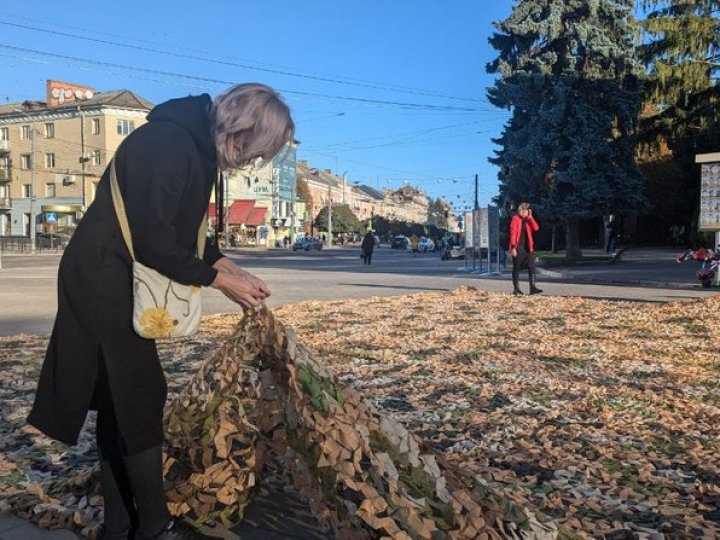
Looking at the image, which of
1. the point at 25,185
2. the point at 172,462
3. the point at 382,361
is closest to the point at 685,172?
the point at 382,361

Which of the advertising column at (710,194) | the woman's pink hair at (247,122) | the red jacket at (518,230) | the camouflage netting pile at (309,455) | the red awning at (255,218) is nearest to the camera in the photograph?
the camouflage netting pile at (309,455)

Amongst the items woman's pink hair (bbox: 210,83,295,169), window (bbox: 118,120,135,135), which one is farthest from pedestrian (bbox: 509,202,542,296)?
window (bbox: 118,120,135,135)

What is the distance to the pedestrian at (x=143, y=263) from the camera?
2.14m

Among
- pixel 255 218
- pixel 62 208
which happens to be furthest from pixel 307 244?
pixel 62 208

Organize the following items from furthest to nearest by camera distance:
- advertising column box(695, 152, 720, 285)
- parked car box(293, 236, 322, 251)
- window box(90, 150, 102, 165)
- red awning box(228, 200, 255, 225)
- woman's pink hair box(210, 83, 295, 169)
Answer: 1. red awning box(228, 200, 255, 225)
2. parked car box(293, 236, 322, 251)
3. window box(90, 150, 102, 165)
4. advertising column box(695, 152, 720, 285)
5. woman's pink hair box(210, 83, 295, 169)

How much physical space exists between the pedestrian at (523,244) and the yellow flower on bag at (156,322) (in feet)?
39.6

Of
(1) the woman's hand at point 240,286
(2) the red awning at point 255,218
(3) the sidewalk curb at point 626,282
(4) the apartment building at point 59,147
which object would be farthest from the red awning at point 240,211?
(1) the woman's hand at point 240,286

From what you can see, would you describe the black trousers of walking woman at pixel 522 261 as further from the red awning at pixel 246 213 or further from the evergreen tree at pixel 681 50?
the red awning at pixel 246 213

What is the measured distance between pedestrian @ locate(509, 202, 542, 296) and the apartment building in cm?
5432

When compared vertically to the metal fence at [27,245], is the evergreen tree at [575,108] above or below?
above

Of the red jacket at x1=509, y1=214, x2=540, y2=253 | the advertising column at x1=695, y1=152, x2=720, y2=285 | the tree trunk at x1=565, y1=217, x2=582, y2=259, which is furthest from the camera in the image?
the tree trunk at x1=565, y1=217, x2=582, y2=259

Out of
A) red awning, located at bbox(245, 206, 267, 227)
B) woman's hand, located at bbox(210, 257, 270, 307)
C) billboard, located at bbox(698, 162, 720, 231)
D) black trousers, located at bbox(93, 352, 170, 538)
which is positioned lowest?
black trousers, located at bbox(93, 352, 170, 538)

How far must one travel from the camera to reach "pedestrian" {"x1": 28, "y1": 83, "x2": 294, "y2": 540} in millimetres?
2137

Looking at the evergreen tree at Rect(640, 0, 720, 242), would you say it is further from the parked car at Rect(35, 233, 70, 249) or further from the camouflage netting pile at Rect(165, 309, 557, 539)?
the parked car at Rect(35, 233, 70, 249)
